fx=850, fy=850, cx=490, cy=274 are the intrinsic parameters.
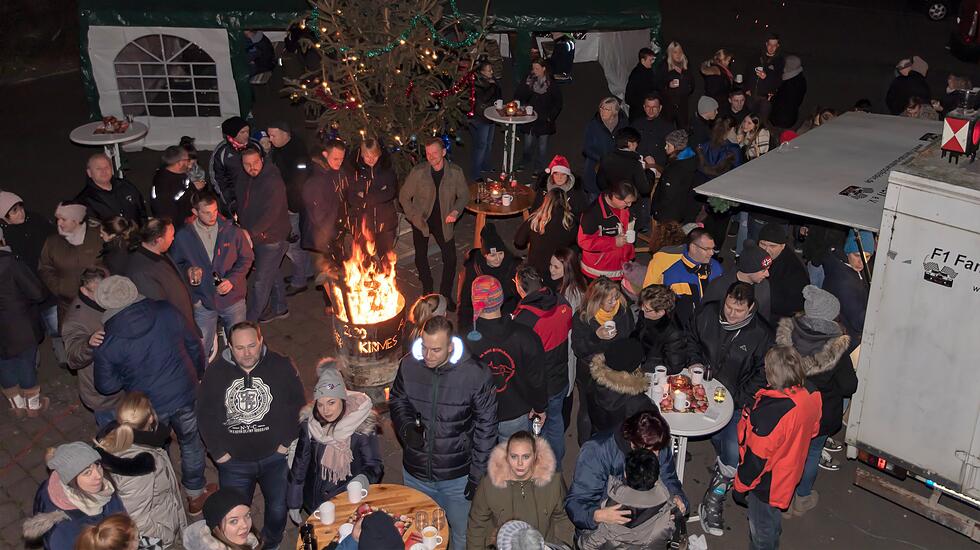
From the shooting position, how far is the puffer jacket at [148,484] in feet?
17.4

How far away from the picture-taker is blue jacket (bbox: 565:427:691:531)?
211 inches

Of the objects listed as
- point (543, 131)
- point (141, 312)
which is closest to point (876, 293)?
point (141, 312)

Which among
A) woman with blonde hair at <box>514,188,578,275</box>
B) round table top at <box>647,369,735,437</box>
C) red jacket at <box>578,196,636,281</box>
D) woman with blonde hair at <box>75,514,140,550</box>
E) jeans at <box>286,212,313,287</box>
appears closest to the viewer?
woman with blonde hair at <box>75,514,140,550</box>

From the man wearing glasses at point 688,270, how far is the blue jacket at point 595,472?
7.45 ft

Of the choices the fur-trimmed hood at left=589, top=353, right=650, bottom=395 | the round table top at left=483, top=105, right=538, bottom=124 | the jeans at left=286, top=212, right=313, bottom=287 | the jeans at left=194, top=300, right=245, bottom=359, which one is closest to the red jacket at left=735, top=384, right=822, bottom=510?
the fur-trimmed hood at left=589, top=353, right=650, bottom=395

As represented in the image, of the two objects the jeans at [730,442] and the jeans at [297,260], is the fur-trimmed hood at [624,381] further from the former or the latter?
the jeans at [297,260]

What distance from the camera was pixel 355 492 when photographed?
18.4 feet

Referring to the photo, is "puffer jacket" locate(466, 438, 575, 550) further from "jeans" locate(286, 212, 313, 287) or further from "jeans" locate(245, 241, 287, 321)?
"jeans" locate(286, 212, 313, 287)

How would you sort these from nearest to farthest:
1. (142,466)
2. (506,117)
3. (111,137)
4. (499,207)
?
(142,466), (499,207), (111,137), (506,117)

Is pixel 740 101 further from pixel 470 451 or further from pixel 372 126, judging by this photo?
pixel 470 451

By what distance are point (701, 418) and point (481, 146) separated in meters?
7.78

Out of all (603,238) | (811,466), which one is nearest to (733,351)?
(811,466)

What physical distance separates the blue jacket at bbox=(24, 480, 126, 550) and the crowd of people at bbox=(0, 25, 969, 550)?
0.01 m

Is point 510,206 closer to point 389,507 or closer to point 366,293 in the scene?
point 366,293
